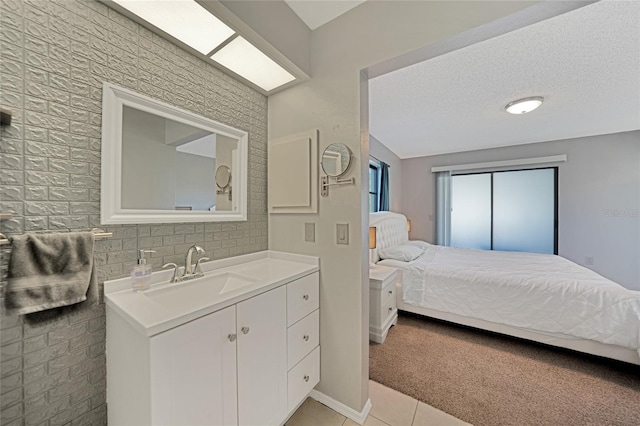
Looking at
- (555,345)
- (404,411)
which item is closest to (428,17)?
(404,411)

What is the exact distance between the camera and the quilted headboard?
321 centimetres

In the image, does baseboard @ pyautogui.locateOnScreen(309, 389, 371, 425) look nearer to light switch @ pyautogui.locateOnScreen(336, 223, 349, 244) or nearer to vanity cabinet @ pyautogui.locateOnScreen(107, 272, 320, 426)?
vanity cabinet @ pyautogui.locateOnScreen(107, 272, 320, 426)

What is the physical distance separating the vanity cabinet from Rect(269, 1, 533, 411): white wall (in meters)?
0.24

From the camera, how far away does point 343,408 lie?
1482 millimetres

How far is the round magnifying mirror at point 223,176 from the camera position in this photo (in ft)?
5.08

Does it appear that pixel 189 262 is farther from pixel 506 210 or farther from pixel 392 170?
pixel 506 210

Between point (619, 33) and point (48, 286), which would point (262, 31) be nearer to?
point (48, 286)

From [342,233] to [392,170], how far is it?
3.82m

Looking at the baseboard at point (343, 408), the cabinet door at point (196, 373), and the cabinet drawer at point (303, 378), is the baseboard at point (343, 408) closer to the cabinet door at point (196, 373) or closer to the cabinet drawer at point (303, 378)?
the cabinet drawer at point (303, 378)

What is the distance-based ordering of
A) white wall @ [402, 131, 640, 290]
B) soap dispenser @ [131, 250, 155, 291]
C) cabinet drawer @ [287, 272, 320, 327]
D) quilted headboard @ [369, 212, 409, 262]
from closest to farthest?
soap dispenser @ [131, 250, 155, 291] < cabinet drawer @ [287, 272, 320, 327] < quilted headboard @ [369, 212, 409, 262] < white wall @ [402, 131, 640, 290]

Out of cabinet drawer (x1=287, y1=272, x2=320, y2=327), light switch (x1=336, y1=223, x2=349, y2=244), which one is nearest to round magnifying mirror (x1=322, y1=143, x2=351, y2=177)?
light switch (x1=336, y1=223, x2=349, y2=244)

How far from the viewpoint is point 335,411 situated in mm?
1498

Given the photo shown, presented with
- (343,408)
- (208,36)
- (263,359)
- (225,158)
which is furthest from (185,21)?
(343,408)

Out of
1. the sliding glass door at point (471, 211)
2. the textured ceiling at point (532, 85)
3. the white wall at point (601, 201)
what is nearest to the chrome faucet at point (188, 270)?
the textured ceiling at point (532, 85)
